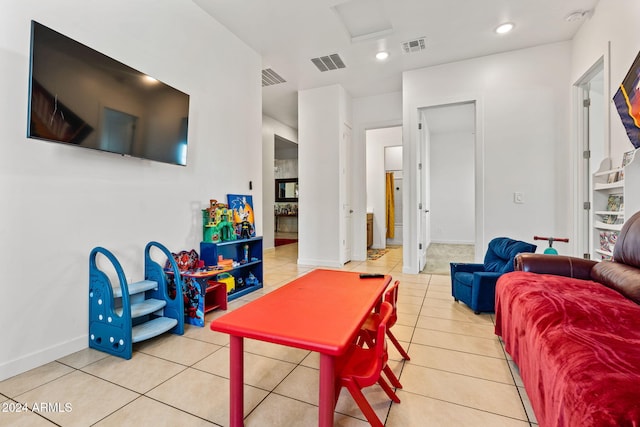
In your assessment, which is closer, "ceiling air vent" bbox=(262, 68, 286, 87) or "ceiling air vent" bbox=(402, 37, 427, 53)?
"ceiling air vent" bbox=(402, 37, 427, 53)

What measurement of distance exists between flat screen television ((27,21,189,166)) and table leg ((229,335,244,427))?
1645mm

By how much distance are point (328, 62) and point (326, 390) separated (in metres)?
4.08

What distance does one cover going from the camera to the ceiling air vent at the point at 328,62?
389cm

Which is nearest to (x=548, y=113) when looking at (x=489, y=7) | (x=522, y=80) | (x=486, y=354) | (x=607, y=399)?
(x=522, y=80)

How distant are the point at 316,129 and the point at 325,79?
2.59 feet

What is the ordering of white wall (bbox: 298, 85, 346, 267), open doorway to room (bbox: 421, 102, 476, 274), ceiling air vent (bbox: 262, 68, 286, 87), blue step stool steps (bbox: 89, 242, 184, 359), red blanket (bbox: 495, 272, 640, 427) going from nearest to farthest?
red blanket (bbox: 495, 272, 640, 427) → blue step stool steps (bbox: 89, 242, 184, 359) → ceiling air vent (bbox: 262, 68, 286, 87) → white wall (bbox: 298, 85, 346, 267) → open doorway to room (bbox: 421, 102, 476, 274)

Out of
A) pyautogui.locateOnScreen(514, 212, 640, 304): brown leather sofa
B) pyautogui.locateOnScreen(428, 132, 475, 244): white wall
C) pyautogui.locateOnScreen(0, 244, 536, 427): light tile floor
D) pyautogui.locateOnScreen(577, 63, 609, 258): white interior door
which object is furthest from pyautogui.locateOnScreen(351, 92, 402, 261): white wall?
pyautogui.locateOnScreen(514, 212, 640, 304): brown leather sofa

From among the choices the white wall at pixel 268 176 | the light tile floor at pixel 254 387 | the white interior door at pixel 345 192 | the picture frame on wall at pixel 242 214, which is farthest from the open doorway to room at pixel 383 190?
the light tile floor at pixel 254 387

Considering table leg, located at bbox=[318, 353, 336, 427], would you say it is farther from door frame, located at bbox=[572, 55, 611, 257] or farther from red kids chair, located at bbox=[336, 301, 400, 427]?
door frame, located at bbox=[572, 55, 611, 257]

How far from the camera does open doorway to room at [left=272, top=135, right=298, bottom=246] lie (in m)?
8.51

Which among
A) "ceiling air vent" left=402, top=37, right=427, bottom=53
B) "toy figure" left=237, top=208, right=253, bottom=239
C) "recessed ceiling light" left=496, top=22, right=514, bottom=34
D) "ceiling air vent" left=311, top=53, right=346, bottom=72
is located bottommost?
"toy figure" left=237, top=208, right=253, bottom=239

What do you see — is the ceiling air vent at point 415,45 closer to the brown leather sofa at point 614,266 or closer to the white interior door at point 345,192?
the white interior door at point 345,192

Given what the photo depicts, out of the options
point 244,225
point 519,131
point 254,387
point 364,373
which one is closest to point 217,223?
point 244,225

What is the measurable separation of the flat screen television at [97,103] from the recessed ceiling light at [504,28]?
3.50 meters
